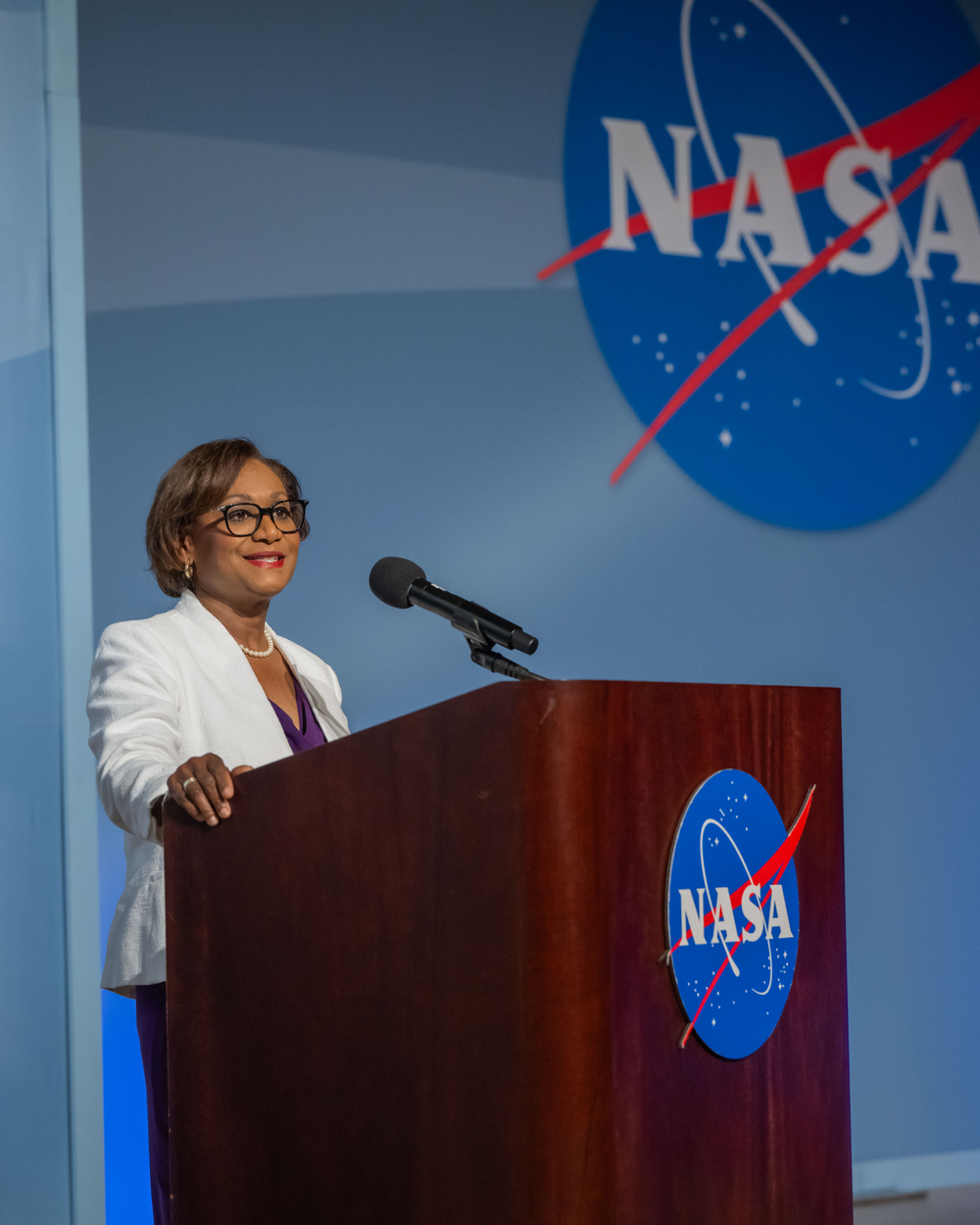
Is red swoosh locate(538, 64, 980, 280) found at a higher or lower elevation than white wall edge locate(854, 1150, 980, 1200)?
higher

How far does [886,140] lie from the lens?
337 cm

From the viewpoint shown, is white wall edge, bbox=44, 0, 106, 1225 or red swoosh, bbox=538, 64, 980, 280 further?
red swoosh, bbox=538, 64, 980, 280

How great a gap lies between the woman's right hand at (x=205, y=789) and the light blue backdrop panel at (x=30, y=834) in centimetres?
70

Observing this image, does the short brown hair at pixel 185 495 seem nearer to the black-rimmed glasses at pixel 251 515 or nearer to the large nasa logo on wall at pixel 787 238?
the black-rimmed glasses at pixel 251 515

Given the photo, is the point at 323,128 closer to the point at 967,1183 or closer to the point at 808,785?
the point at 808,785

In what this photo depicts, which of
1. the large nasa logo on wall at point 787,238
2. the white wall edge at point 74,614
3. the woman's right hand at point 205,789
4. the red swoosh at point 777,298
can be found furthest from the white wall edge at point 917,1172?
the woman's right hand at point 205,789

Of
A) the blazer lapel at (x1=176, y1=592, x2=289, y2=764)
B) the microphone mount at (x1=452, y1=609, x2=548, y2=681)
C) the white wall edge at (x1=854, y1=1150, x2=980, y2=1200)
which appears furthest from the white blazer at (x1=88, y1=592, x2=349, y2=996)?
the white wall edge at (x1=854, y1=1150, x2=980, y2=1200)

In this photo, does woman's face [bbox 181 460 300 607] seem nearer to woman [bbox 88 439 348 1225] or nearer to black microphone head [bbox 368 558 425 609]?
woman [bbox 88 439 348 1225]

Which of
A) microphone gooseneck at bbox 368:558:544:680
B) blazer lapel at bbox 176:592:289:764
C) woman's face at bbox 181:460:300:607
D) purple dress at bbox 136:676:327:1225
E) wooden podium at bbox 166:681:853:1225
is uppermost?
woman's face at bbox 181:460:300:607

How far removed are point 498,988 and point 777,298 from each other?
255 centimetres

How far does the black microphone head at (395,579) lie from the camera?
146 centimetres

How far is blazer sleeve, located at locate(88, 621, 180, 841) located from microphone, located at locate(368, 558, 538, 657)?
0.31 m

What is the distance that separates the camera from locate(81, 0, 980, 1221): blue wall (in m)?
2.63

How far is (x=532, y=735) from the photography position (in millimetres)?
A: 979
